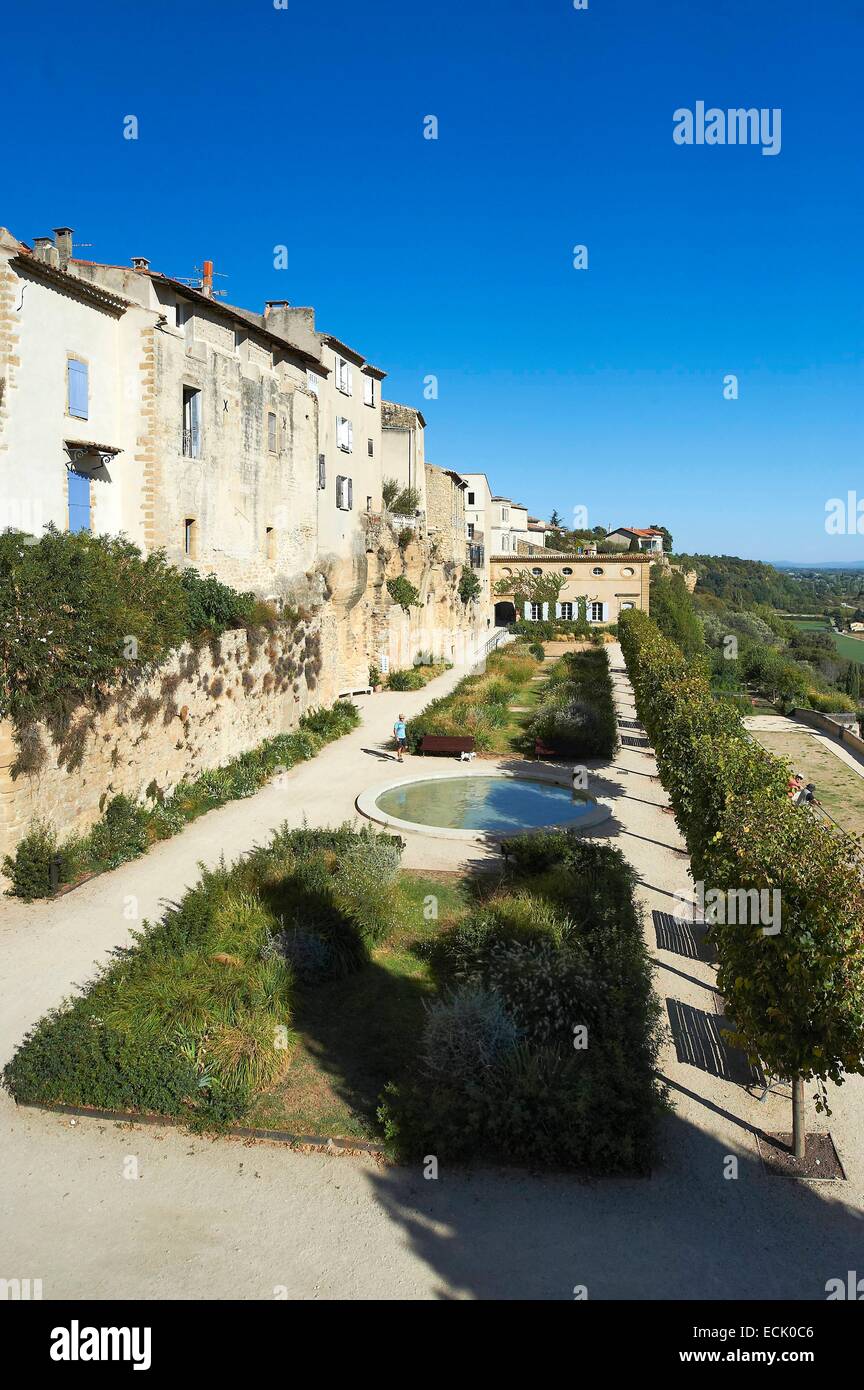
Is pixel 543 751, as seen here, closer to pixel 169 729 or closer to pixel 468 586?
pixel 169 729

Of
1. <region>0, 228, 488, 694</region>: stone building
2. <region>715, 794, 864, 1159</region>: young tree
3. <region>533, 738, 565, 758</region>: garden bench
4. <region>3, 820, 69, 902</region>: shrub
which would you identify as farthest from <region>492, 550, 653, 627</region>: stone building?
<region>715, 794, 864, 1159</region>: young tree

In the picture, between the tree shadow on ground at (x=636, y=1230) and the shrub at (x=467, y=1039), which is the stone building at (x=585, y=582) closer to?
the shrub at (x=467, y=1039)

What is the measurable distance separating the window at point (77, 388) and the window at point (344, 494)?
14.6 m

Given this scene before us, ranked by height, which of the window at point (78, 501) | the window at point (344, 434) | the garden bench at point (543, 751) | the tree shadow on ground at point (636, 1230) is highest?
the window at point (344, 434)

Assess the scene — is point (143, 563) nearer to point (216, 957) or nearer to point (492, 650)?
point (216, 957)

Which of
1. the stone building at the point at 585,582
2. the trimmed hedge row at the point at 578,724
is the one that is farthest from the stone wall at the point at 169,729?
the stone building at the point at 585,582

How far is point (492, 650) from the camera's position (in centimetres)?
5697

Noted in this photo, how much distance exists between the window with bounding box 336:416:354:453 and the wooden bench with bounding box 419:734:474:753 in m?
14.2

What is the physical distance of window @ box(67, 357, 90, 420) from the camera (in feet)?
64.5

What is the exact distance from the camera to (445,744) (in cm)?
2589

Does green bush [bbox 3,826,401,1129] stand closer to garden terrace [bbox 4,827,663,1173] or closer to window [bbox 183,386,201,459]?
garden terrace [bbox 4,827,663,1173]

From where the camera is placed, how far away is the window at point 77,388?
19.7 m

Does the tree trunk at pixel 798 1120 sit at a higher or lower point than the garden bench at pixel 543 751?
lower

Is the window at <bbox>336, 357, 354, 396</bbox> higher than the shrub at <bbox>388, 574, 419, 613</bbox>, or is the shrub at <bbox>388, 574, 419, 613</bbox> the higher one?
the window at <bbox>336, 357, 354, 396</bbox>
